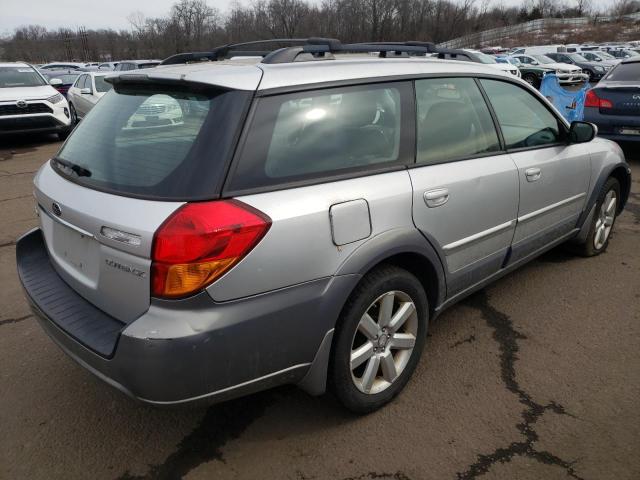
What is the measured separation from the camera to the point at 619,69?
329 inches

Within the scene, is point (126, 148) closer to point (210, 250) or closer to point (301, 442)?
point (210, 250)

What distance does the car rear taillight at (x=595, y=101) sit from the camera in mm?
7863

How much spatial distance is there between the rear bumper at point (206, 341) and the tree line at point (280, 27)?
44295mm

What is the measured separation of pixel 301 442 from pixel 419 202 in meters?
1.25

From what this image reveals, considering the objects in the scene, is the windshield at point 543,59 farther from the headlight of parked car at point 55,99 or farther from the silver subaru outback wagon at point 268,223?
the silver subaru outback wagon at point 268,223

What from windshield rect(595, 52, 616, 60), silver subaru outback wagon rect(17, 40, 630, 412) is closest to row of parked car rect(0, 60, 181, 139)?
silver subaru outback wagon rect(17, 40, 630, 412)

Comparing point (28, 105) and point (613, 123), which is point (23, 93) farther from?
point (613, 123)

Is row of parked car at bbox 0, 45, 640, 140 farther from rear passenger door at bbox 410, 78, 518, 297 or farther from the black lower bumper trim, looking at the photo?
the black lower bumper trim

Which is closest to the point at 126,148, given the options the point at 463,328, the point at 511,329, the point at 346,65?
the point at 346,65

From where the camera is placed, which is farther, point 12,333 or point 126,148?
point 12,333

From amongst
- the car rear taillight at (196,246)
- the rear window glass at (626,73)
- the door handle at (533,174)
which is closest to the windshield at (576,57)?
the rear window glass at (626,73)

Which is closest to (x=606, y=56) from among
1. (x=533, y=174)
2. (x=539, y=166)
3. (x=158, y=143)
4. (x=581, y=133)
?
(x=581, y=133)

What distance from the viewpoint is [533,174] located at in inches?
129

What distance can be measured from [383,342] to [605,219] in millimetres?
2980
